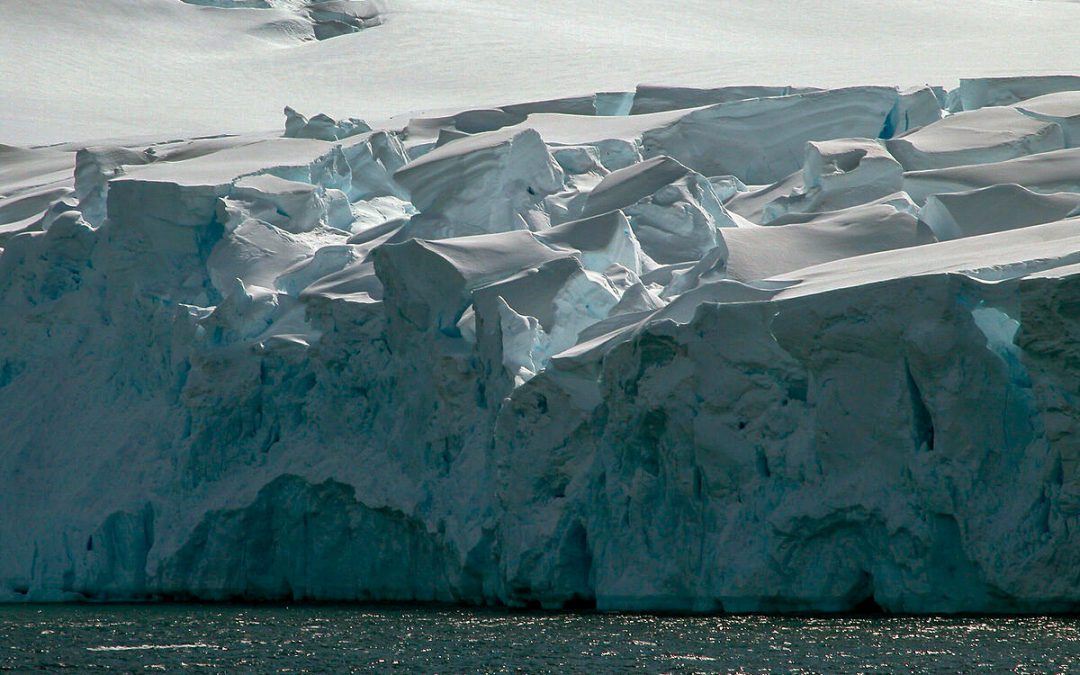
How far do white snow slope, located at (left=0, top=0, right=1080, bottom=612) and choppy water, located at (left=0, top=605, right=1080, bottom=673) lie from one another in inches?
21.5

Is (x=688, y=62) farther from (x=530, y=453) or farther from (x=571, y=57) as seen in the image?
(x=530, y=453)

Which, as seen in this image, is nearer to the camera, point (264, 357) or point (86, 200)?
point (264, 357)

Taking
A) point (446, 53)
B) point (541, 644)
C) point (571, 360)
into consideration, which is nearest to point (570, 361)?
point (571, 360)

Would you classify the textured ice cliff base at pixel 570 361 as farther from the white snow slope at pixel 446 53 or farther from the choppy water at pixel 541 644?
the white snow slope at pixel 446 53

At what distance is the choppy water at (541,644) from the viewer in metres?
9.85

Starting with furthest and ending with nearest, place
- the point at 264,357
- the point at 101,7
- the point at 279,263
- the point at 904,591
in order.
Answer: the point at 101,7, the point at 279,263, the point at 264,357, the point at 904,591

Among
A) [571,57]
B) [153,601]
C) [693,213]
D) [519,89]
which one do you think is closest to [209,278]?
[153,601]

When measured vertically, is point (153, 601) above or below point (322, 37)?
below

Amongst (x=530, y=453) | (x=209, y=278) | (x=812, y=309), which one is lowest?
(x=530, y=453)

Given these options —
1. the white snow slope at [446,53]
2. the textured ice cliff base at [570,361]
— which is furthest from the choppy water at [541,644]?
the white snow slope at [446,53]

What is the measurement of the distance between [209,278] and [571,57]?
1394 cm

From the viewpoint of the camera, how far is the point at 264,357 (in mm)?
15680

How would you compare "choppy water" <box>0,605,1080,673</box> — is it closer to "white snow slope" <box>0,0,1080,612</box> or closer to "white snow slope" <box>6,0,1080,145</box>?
"white snow slope" <box>0,0,1080,612</box>

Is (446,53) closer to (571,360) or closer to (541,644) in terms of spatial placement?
(571,360)
